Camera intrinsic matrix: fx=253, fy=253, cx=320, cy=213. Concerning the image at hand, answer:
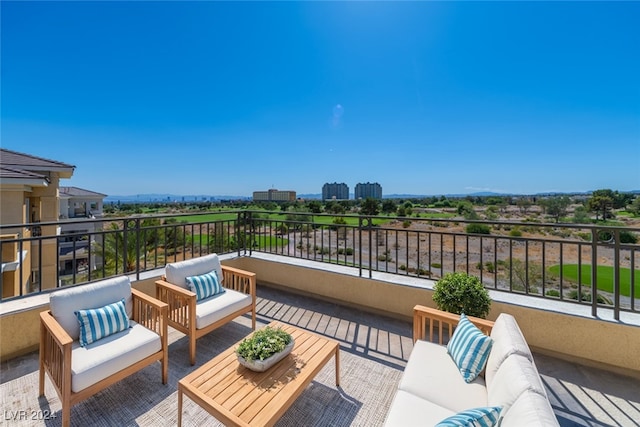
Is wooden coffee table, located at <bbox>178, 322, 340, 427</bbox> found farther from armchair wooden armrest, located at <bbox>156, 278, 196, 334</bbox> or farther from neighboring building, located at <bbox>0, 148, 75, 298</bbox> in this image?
neighboring building, located at <bbox>0, 148, 75, 298</bbox>

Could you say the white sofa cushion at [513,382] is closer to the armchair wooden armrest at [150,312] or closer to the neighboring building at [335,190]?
the armchair wooden armrest at [150,312]

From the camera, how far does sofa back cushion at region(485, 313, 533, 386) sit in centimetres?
144

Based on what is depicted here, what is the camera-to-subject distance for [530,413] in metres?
0.92

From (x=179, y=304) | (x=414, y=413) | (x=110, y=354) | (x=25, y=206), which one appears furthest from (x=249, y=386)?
(x=25, y=206)

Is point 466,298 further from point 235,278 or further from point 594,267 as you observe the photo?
point 235,278

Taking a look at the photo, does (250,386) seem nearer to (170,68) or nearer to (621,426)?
Answer: (621,426)

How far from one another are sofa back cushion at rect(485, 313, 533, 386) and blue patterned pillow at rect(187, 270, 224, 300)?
2843 mm

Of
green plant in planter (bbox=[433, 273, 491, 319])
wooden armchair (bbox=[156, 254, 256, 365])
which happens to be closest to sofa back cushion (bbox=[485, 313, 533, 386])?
green plant in planter (bbox=[433, 273, 491, 319])

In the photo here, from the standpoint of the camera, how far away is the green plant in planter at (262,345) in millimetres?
1812

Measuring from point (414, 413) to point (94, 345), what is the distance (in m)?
2.49

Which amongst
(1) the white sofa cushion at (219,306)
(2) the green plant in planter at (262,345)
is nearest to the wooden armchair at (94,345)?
(1) the white sofa cushion at (219,306)

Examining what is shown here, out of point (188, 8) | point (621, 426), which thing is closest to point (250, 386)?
point (621, 426)

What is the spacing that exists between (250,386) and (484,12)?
7.37 m

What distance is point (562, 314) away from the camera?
2.59 meters
